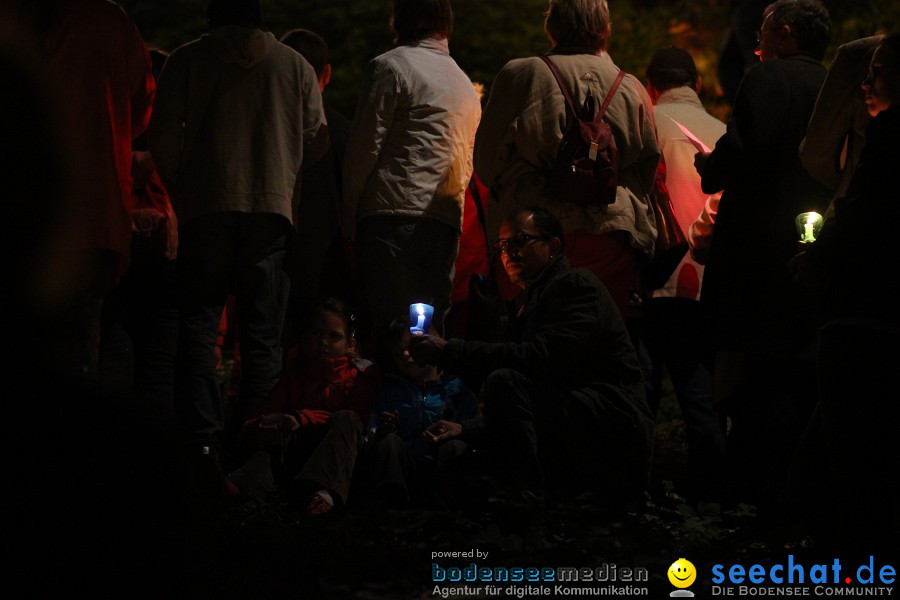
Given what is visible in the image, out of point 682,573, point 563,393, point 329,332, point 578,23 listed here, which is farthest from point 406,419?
point 578,23

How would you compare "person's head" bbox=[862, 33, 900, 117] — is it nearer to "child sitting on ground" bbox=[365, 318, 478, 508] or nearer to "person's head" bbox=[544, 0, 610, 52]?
"person's head" bbox=[544, 0, 610, 52]

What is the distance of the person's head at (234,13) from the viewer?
7363 mm

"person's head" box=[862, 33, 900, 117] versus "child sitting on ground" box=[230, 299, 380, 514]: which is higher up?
"person's head" box=[862, 33, 900, 117]

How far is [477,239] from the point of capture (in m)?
8.23

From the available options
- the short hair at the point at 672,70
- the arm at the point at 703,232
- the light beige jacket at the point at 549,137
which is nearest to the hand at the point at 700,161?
the light beige jacket at the point at 549,137

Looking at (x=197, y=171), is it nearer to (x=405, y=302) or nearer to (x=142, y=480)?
(x=405, y=302)

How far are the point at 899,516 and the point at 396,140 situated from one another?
3294mm

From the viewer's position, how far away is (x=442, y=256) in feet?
24.7

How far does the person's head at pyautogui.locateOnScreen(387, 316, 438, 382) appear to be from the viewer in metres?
6.98

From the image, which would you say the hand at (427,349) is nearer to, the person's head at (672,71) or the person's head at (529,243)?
the person's head at (529,243)

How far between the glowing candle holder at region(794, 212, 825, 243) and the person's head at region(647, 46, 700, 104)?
213 cm

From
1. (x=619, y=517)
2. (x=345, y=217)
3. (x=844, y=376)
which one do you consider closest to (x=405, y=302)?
(x=345, y=217)

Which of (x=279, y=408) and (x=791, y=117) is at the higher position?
(x=791, y=117)

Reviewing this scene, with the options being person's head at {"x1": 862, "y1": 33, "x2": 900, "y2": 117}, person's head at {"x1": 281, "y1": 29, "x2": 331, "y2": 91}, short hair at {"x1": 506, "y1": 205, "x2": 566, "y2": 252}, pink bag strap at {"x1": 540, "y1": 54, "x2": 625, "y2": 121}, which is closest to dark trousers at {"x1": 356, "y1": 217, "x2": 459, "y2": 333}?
short hair at {"x1": 506, "y1": 205, "x2": 566, "y2": 252}
